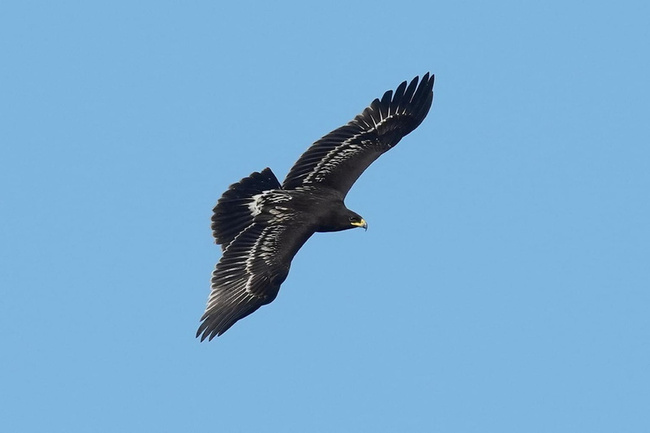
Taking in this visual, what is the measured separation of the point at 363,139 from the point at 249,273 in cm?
355

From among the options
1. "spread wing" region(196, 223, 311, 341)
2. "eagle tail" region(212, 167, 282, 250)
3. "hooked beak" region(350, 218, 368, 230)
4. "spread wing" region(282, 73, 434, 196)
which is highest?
"spread wing" region(282, 73, 434, 196)

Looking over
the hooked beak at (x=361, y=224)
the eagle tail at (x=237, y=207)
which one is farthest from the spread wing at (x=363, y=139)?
the eagle tail at (x=237, y=207)

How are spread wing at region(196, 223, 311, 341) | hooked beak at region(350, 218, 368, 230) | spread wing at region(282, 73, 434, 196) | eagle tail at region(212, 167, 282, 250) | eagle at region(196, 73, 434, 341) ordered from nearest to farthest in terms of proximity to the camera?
1. spread wing at region(196, 223, 311, 341)
2. eagle at region(196, 73, 434, 341)
3. eagle tail at region(212, 167, 282, 250)
4. hooked beak at region(350, 218, 368, 230)
5. spread wing at region(282, 73, 434, 196)

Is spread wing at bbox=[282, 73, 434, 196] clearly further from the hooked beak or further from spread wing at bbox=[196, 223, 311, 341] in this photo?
spread wing at bbox=[196, 223, 311, 341]

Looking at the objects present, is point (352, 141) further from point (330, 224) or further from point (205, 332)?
point (205, 332)

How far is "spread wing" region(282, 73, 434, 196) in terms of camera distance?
20.7 meters

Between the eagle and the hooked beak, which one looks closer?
the eagle

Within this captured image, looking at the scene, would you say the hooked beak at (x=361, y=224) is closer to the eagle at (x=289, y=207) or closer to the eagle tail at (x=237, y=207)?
the eagle at (x=289, y=207)

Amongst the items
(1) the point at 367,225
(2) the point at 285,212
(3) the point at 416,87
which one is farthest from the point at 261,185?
(3) the point at 416,87

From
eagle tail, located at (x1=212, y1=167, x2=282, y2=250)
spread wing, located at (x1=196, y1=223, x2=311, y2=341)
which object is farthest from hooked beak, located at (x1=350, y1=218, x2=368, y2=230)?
eagle tail, located at (x1=212, y1=167, x2=282, y2=250)

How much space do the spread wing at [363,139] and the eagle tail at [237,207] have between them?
0.90m

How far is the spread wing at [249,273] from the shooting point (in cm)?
1864

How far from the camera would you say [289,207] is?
19.9 meters

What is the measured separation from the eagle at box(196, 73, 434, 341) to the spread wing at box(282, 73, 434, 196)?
17 mm
